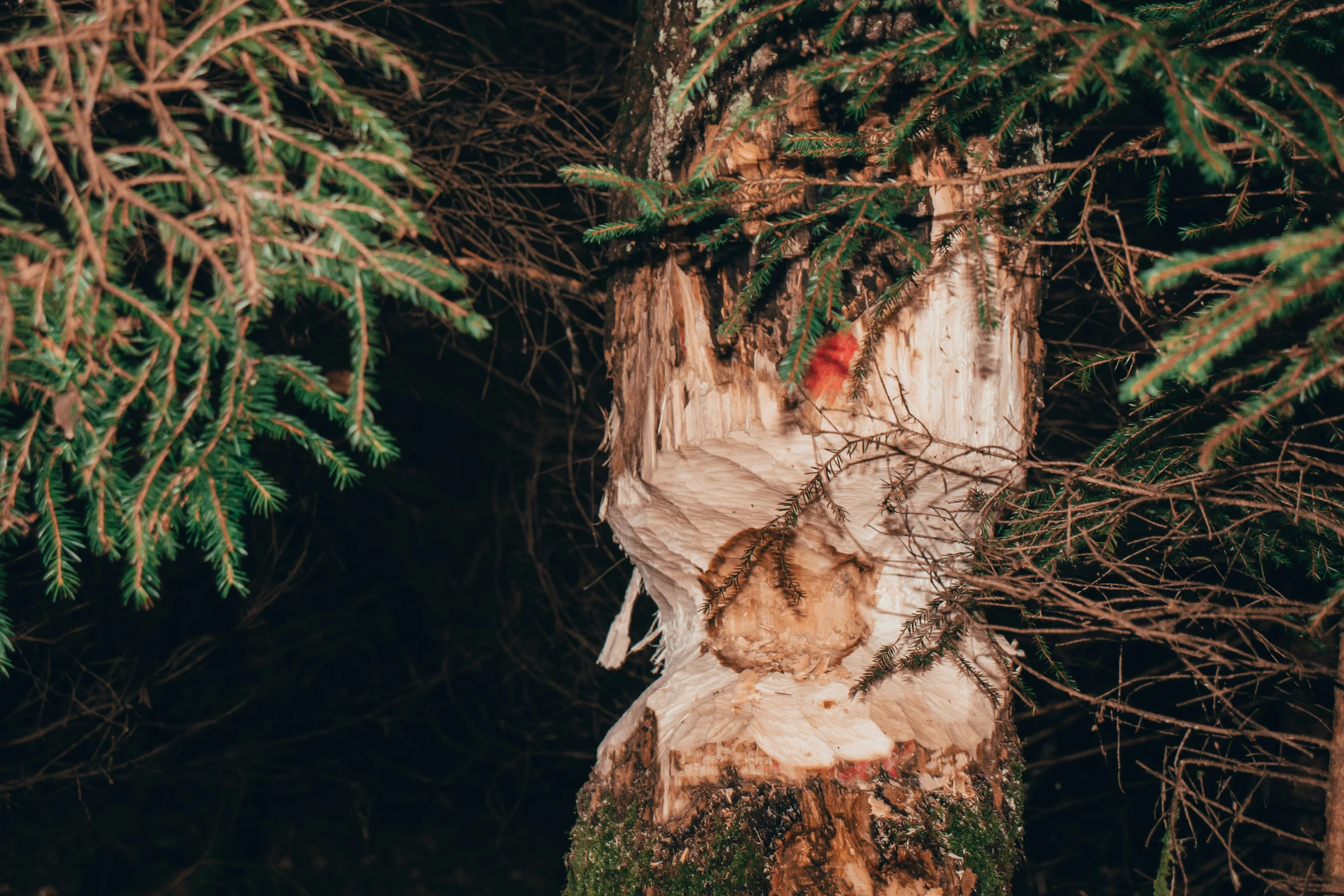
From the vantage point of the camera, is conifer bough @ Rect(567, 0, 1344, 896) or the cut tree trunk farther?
the cut tree trunk

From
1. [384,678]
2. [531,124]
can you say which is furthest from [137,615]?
[531,124]

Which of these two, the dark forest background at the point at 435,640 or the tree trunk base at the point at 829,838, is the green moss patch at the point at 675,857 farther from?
the dark forest background at the point at 435,640

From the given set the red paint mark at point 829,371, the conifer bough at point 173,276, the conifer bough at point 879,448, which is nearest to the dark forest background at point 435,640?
the conifer bough at point 879,448

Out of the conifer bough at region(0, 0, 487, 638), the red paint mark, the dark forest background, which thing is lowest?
the dark forest background

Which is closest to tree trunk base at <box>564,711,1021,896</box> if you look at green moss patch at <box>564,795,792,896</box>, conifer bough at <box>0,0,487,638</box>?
green moss patch at <box>564,795,792,896</box>

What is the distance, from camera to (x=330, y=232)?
3.93 ft

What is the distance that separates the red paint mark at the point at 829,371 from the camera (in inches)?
68.0

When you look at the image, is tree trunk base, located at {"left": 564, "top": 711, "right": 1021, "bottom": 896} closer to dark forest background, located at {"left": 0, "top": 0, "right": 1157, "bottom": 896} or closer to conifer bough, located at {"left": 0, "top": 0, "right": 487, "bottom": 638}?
conifer bough, located at {"left": 0, "top": 0, "right": 487, "bottom": 638}

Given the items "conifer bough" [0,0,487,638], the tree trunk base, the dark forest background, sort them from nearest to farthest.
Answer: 1. "conifer bough" [0,0,487,638]
2. the tree trunk base
3. the dark forest background

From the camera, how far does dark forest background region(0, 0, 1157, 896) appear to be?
3.13 m

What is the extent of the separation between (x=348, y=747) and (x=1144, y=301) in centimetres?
515

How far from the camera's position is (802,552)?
6.42ft

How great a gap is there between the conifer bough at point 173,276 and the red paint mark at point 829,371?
79cm

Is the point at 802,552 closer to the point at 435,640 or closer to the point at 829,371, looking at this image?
the point at 829,371
